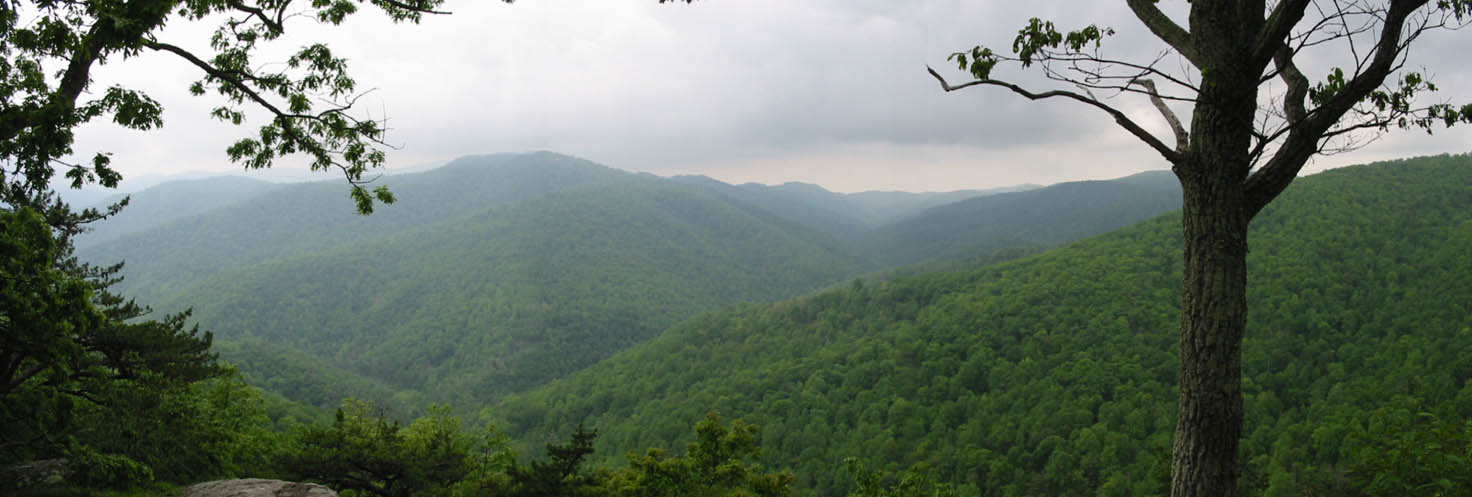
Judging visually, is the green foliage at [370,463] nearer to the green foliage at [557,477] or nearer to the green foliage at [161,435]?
the green foliage at [161,435]

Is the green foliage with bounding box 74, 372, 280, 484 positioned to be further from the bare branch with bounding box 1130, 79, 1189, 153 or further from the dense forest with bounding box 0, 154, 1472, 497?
the bare branch with bounding box 1130, 79, 1189, 153

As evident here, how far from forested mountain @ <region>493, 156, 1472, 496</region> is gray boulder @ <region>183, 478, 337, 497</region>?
1654 inches

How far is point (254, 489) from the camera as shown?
7.80 meters

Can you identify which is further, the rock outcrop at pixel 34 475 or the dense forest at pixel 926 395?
the dense forest at pixel 926 395

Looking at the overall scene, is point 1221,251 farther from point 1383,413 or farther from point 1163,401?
point 1163,401

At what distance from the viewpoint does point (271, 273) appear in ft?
600

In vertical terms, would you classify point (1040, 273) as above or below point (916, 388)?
above

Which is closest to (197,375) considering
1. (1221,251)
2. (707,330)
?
(1221,251)

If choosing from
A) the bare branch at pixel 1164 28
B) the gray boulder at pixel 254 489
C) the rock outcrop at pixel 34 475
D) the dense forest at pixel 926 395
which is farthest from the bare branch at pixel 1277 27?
the rock outcrop at pixel 34 475

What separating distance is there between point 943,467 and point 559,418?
5414 centimetres

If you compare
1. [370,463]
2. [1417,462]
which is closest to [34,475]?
[370,463]

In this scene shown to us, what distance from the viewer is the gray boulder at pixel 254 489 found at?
25.4 ft

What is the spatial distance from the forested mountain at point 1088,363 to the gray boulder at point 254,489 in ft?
138

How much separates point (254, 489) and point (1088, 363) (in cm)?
6582
